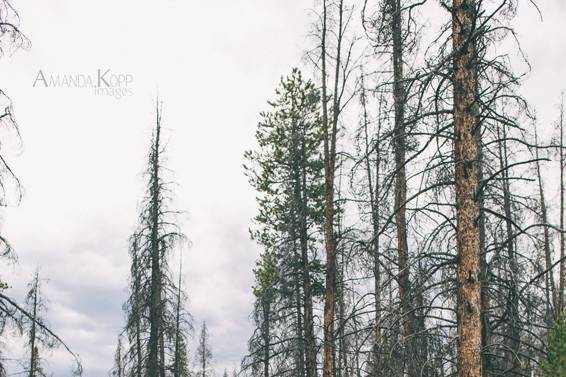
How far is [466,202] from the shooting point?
229 inches

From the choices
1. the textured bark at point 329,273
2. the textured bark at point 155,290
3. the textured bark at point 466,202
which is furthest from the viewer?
the textured bark at point 155,290

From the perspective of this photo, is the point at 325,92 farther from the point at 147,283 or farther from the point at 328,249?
the point at 147,283

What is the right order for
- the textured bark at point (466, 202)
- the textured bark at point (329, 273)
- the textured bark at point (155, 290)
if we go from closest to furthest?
the textured bark at point (466, 202), the textured bark at point (329, 273), the textured bark at point (155, 290)

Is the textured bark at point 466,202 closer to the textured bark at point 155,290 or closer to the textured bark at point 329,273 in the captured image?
the textured bark at point 329,273

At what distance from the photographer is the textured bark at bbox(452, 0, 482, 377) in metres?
5.59

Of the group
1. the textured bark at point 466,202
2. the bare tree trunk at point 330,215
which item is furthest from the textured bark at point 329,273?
the textured bark at point 466,202

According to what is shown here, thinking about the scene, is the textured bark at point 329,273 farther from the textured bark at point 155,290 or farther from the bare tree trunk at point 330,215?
the textured bark at point 155,290

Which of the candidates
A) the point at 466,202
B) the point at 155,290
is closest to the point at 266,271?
the point at 155,290

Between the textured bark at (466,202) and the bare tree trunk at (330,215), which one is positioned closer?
the textured bark at (466,202)

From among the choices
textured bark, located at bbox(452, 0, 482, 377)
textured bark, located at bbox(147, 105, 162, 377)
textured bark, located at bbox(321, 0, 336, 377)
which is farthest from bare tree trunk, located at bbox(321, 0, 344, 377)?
textured bark, located at bbox(147, 105, 162, 377)

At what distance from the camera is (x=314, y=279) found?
1565 centimetres

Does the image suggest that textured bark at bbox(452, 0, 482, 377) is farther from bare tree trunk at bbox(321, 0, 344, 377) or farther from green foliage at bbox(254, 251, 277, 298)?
green foliage at bbox(254, 251, 277, 298)

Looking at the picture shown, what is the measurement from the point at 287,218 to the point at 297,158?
2025 millimetres

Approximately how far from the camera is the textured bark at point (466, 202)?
220 inches
